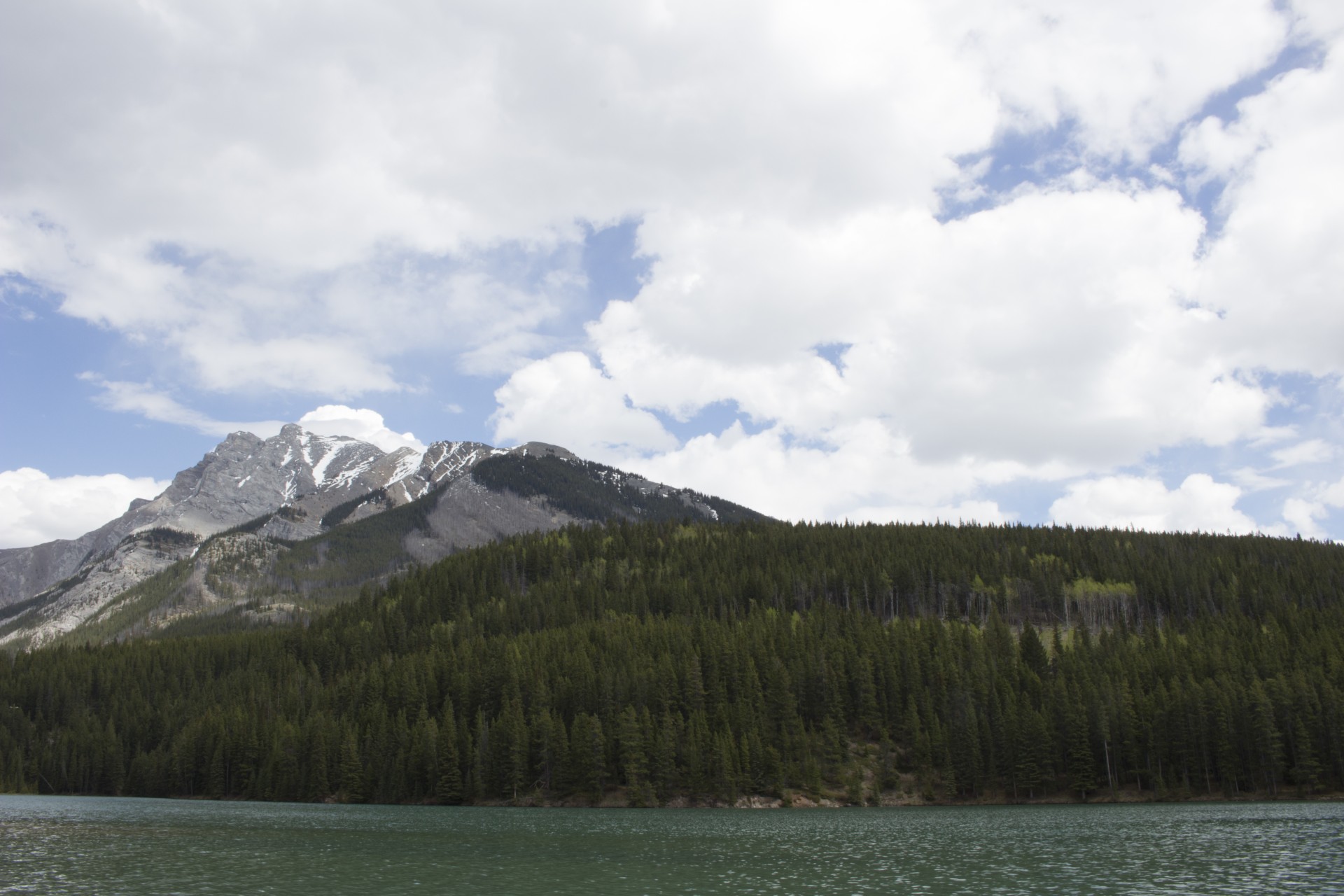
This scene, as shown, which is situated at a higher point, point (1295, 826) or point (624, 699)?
point (624, 699)

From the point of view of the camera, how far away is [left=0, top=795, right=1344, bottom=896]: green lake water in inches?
1849

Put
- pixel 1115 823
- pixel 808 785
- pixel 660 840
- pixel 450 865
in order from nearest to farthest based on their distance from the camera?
1. pixel 450 865
2. pixel 660 840
3. pixel 1115 823
4. pixel 808 785

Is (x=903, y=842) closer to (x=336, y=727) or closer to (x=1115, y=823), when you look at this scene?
(x=1115, y=823)

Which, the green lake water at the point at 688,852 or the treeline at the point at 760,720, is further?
the treeline at the point at 760,720

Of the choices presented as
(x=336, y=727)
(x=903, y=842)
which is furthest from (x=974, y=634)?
(x=336, y=727)

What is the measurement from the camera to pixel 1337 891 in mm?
42219

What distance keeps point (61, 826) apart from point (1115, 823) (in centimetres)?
9791

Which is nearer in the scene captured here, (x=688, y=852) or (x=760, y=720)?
(x=688, y=852)

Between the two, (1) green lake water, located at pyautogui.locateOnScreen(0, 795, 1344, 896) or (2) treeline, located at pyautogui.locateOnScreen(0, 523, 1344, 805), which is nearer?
(1) green lake water, located at pyautogui.locateOnScreen(0, 795, 1344, 896)

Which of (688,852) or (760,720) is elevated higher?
(760,720)

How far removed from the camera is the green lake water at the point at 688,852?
154 feet

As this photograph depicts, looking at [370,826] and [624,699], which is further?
[624,699]

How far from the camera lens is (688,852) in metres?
64.0

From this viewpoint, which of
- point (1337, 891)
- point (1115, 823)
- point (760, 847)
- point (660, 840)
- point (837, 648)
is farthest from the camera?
point (837, 648)
